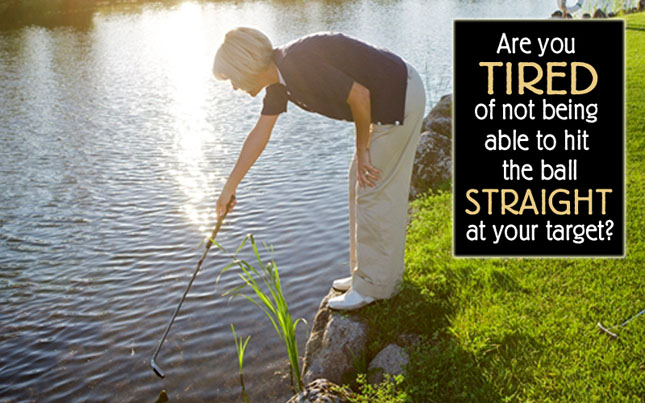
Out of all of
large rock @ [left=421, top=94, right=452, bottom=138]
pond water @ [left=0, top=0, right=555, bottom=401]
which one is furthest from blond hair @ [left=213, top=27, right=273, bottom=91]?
large rock @ [left=421, top=94, right=452, bottom=138]

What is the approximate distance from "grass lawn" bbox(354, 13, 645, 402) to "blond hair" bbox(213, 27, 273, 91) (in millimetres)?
1986

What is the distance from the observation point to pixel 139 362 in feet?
16.7

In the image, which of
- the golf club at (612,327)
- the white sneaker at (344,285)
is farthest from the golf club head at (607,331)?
the white sneaker at (344,285)

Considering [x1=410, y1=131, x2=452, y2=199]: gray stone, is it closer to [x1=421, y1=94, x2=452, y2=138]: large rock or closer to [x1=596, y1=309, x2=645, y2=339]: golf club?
[x1=421, y1=94, x2=452, y2=138]: large rock

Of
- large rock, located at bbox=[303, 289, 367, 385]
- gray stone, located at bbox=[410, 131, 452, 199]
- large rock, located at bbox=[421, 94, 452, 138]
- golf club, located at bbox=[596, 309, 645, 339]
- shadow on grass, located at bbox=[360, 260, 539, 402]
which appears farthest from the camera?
large rock, located at bbox=[421, 94, 452, 138]

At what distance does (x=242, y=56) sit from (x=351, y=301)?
1.93m

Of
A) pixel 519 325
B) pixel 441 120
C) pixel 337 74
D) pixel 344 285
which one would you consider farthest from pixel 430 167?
pixel 337 74

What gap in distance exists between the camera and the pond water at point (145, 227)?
503 centimetres

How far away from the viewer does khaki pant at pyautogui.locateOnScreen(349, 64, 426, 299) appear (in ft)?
12.2

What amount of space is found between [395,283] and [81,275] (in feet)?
14.2

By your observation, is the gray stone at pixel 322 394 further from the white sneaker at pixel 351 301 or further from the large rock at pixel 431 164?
the large rock at pixel 431 164

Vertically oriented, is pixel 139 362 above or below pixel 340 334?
below

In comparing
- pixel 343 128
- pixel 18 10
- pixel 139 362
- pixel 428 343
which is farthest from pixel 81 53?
pixel 428 343

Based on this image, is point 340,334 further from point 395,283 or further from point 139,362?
point 139,362
